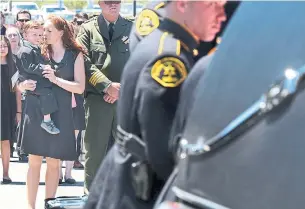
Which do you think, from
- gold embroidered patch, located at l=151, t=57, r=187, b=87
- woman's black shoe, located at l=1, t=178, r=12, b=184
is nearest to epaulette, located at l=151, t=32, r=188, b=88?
gold embroidered patch, located at l=151, t=57, r=187, b=87

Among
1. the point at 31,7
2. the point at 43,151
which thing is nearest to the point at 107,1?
the point at 43,151

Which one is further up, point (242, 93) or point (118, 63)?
point (242, 93)

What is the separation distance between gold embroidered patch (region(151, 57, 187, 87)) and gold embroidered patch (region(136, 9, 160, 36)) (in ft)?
2.24

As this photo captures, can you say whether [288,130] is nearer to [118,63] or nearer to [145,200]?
[145,200]

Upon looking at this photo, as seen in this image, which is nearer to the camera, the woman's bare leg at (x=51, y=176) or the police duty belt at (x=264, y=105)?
the police duty belt at (x=264, y=105)

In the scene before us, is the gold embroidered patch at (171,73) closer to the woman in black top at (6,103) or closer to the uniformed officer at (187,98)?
the uniformed officer at (187,98)

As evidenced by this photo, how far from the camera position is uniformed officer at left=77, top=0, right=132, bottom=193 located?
5781 mm

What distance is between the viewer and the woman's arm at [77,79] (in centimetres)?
596

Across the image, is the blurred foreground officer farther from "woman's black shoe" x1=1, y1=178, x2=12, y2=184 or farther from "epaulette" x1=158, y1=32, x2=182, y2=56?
"woman's black shoe" x1=1, y1=178, x2=12, y2=184

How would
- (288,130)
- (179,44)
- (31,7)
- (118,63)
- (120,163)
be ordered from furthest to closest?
(31,7) < (118,63) < (120,163) < (179,44) < (288,130)

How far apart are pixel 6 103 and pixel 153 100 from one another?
624 centimetres

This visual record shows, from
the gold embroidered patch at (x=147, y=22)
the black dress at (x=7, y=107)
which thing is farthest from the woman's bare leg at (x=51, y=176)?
the gold embroidered patch at (x=147, y=22)

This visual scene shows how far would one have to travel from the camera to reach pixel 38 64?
6.16 m

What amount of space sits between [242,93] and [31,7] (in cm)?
1807
